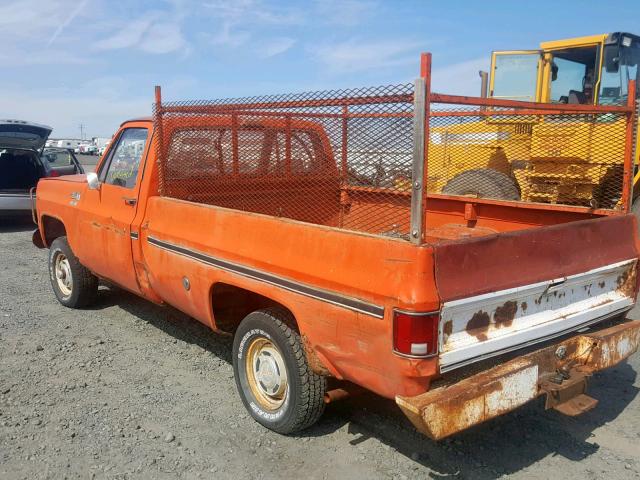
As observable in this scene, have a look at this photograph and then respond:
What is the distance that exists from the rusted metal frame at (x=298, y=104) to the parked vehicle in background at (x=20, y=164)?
6.54 metres

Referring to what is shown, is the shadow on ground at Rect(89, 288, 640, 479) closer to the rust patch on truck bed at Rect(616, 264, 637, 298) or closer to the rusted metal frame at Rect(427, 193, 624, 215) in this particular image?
the rust patch on truck bed at Rect(616, 264, 637, 298)

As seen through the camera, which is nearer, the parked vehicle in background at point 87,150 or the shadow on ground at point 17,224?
the shadow on ground at point 17,224

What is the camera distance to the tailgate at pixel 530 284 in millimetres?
2604

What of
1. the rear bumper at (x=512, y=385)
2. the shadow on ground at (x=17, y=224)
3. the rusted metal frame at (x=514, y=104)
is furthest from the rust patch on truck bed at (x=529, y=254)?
the shadow on ground at (x=17, y=224)

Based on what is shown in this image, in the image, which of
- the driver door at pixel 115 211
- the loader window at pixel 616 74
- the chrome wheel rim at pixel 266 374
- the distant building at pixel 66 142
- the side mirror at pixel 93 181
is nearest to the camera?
the chrome wheel rim at pixel 266 374

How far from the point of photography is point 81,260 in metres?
5.30

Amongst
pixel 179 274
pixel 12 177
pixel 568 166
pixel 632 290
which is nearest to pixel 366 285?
pixel 179 274

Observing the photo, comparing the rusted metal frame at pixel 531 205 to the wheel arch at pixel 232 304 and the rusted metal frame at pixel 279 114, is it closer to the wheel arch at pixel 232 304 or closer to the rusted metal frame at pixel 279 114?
the rusted metal frame at pixel 279 114

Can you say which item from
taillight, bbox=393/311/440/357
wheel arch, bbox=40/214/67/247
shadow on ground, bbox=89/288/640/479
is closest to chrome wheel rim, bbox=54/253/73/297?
wheel arch, bbox=40/214/67/247

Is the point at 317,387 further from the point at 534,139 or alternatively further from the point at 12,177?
the point at 12,177

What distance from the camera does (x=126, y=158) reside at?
4.86 m

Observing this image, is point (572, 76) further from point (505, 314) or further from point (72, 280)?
point (72, 280)

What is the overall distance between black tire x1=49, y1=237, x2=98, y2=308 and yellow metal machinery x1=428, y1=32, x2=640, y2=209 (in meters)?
3.53

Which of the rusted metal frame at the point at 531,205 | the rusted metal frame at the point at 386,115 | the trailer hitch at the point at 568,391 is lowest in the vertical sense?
the trailer hitch at the point at 568,391
